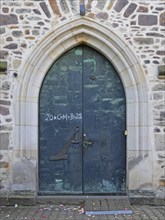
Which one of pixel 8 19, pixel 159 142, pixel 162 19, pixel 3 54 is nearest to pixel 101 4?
pixel 162 19

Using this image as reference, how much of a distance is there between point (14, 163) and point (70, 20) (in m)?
2.64

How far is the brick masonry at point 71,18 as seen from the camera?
675 cm

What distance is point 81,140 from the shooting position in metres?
7.02

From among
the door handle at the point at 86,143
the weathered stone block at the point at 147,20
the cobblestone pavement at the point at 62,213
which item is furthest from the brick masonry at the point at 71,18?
the door handle at the point at 86,143

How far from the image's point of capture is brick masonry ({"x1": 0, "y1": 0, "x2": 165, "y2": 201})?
6754mm

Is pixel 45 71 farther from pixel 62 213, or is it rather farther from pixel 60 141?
pixel 62 213

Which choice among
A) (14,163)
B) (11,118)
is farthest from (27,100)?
(14,163)

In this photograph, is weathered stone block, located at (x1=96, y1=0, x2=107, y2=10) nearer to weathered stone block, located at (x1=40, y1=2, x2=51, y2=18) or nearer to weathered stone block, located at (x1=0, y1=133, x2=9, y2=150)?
weathered stone block, located at (x1=40, y1=2, x2=51, y2=18)

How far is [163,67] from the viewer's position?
22.1 ft

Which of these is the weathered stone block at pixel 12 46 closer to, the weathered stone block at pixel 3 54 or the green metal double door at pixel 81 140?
the weathered stone block at pixel 3 54

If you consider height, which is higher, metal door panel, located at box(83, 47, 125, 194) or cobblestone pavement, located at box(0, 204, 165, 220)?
metal door panel, located at box(83, 47, 125, 194)

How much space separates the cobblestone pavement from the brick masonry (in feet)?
1.71

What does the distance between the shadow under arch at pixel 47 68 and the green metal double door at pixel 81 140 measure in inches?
8.1

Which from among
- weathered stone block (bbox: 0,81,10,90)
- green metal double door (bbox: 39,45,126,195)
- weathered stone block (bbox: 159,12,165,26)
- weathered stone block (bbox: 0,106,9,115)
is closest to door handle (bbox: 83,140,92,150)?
green metal double door (bbox: 39,45,126,195)
